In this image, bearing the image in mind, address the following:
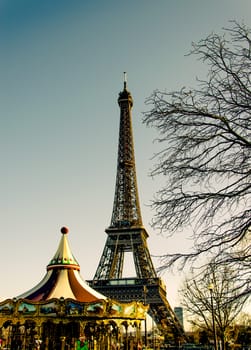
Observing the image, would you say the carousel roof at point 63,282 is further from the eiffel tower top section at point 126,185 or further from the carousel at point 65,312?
the eiffel tower top section at point 126,185

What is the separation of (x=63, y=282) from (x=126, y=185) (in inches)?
1438

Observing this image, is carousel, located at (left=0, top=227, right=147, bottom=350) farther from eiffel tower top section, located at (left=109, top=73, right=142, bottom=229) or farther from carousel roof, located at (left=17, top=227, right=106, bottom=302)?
eiffel tower top section, located at (left=109, top=73, right=142, bottom=229)

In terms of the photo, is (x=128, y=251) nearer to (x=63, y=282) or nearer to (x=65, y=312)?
(x=63, y=282)

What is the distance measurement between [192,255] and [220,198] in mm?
1099

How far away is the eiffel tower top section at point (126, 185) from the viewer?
5668 cm

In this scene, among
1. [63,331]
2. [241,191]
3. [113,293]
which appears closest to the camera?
[241,191]

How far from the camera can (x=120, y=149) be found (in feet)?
201

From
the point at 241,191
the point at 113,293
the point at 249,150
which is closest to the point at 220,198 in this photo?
the point at 241,191

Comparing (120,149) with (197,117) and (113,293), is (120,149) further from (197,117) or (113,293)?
(197,117)

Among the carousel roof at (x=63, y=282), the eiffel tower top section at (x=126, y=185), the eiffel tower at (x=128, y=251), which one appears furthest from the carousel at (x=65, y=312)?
the eiffel tower top section at (x=126, y=185)

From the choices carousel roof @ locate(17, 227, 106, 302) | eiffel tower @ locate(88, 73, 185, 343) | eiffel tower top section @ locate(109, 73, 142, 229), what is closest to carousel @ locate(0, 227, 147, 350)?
carousel roof @ locate(17, 227, 106, 302)

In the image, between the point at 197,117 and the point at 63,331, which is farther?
the point at 63,331

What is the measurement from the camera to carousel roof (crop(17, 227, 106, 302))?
21.9 metres

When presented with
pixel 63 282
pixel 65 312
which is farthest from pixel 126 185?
pixel 65 312
